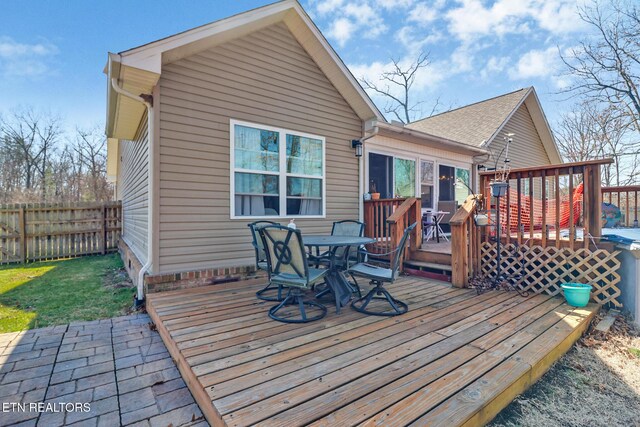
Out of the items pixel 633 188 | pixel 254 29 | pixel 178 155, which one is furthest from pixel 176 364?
pixel 633 188

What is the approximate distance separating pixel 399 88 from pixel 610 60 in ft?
38.5

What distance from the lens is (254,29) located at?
486 cm

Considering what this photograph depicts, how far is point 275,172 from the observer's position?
200 inches

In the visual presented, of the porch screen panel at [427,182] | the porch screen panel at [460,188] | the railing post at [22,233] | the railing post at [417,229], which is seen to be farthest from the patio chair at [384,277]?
the railing post at [22,233]

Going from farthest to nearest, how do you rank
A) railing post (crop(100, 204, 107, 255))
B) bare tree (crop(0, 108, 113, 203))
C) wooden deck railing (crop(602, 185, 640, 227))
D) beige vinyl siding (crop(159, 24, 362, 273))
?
bare tree (crop(0, 108, 113, 203)) < railing post (crop(100, 204, 107, 255)) < wooden deck railing (crop(602, 185, 640, 227)) < beige vinyl siding (crop(159, 24, 362, 273))

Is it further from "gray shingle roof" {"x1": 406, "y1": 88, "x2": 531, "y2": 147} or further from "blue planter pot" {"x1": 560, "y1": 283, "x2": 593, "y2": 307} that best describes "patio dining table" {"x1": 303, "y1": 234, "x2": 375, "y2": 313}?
"gray shingle roof" {"x1": 406, "y1": 88, "x2": 531, "y2": 147}

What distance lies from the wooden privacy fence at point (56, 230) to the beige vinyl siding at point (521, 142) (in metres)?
12.0

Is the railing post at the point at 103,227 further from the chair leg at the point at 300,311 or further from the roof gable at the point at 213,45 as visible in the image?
the chair leg at the point at 300,311

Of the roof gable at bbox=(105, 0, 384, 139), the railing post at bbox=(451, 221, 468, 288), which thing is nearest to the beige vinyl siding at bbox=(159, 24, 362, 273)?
the roof gable at bbox=(105, 0, 384, 139)

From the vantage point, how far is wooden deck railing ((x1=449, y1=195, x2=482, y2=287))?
4301 mm

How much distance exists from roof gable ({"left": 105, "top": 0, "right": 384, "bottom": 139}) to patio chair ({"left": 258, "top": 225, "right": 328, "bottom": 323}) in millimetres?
2617

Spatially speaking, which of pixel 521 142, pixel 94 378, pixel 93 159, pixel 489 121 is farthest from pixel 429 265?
pixel 93 159

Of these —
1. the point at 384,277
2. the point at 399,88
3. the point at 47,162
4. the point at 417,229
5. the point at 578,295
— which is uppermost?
the point at 399,88

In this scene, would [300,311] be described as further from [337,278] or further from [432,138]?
[432,138]
